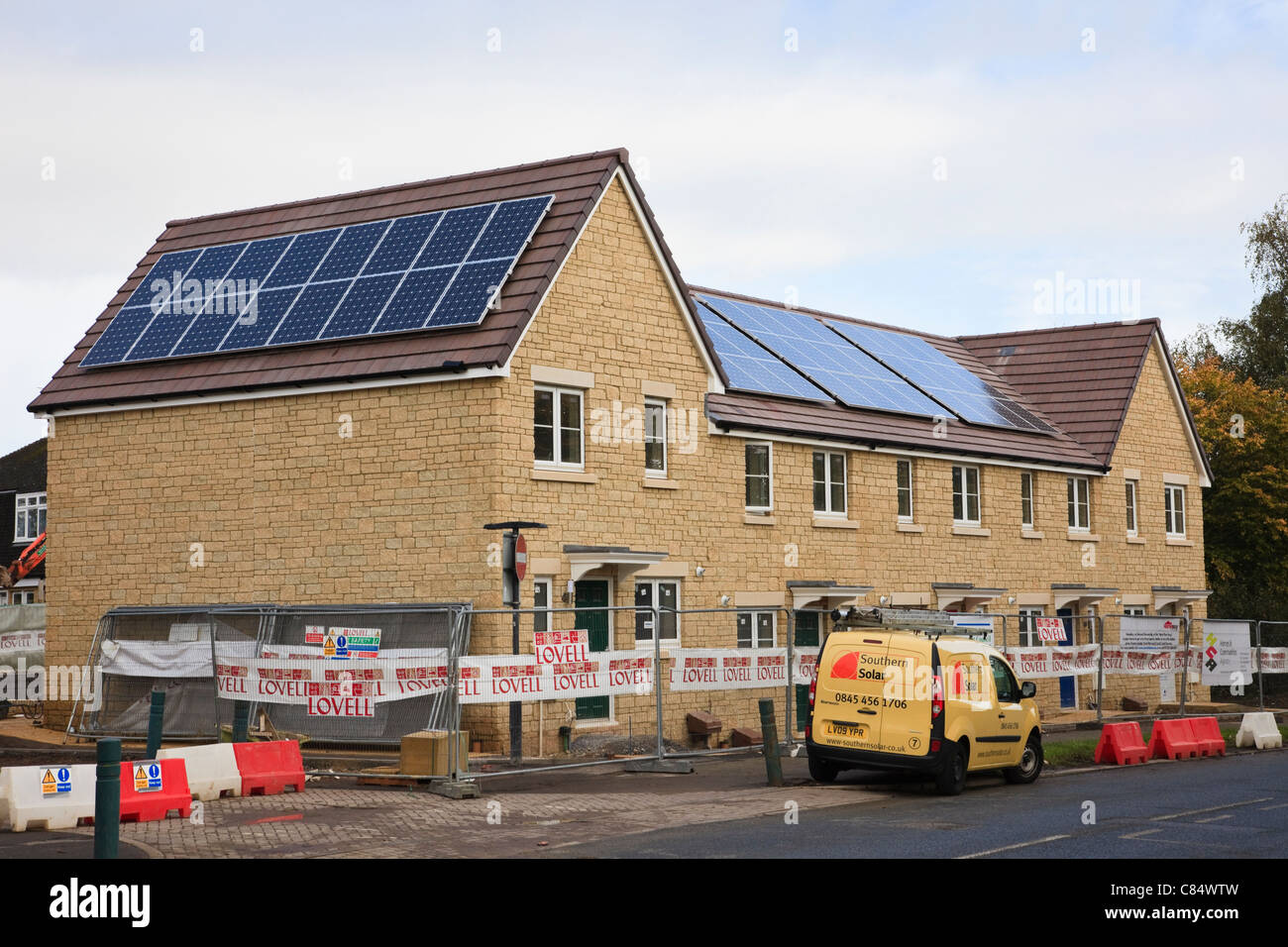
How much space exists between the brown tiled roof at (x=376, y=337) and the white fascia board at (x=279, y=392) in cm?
14

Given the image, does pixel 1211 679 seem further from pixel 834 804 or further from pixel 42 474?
pixel 42 474

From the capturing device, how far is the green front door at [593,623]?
78.8 feet

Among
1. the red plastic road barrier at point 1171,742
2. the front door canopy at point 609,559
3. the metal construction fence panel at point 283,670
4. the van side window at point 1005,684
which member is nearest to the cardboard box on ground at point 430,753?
the metal construction fence panel at point 283,670

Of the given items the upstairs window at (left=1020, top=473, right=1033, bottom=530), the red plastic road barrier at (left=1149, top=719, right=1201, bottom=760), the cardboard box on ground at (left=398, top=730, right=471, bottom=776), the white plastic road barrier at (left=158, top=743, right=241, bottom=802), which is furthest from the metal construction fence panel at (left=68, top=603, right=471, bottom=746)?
the upstairs window at (left=1020, top=473, right=1033, bottom=530)

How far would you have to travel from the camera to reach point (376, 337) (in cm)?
2414

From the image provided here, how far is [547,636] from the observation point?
19.3m

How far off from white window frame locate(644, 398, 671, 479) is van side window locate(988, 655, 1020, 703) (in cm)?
763

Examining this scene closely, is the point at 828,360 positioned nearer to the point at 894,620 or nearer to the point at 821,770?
the point at 894,620

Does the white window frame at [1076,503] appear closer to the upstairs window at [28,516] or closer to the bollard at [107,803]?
the bollard at [107,803]

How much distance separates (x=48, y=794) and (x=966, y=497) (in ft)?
73.4

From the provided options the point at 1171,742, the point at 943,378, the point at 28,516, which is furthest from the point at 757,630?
the point at 28,516

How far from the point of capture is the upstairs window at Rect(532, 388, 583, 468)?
A: 23.7m

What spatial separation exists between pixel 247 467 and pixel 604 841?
1300 cm
